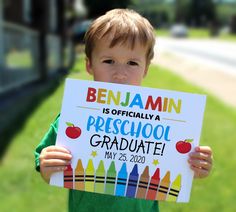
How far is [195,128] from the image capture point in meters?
2.07

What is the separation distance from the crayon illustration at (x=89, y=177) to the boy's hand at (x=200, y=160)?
0.38 metres

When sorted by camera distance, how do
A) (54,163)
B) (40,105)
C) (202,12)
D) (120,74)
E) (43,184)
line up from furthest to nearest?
(202,12), (40,105), (43,184), (120,74), (54,163)

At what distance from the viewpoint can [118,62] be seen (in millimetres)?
2133

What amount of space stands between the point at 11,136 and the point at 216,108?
14.2 ft

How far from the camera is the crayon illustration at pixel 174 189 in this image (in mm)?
2096

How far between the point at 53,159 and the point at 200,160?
0.56 meters

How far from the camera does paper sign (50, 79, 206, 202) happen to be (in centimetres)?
207

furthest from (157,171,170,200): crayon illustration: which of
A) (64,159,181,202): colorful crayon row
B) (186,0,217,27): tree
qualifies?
(186,0,217,27): tree


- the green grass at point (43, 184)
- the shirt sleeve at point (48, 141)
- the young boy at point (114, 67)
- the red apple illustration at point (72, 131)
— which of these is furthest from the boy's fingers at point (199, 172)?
the green grass at point (43, 184)

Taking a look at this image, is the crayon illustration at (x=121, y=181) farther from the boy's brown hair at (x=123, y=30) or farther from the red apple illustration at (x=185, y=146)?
the boy's brown hair at (x=123, y=30)

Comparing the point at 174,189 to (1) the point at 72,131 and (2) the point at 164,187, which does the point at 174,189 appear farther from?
(1) the point at 72,131

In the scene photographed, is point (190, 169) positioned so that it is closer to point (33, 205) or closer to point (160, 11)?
point (33, 205)

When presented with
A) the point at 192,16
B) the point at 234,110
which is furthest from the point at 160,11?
the point at 234,110

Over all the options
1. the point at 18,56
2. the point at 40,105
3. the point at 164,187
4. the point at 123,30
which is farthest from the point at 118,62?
the point at 18,56
